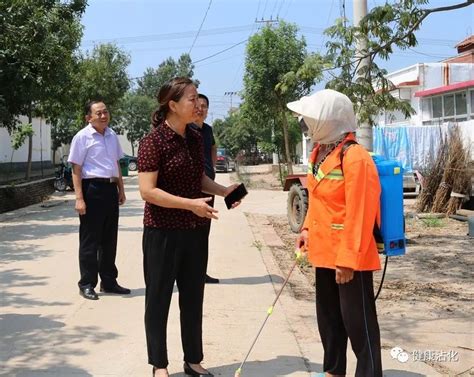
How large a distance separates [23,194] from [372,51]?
1207 cm

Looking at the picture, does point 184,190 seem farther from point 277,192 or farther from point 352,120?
point 277,192

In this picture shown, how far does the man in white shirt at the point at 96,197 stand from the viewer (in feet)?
18.9

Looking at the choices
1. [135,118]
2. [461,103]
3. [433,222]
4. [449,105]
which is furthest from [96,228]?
[135,118]

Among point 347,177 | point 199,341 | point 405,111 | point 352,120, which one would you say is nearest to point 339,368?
point 199,341

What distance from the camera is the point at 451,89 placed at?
18.5 metres

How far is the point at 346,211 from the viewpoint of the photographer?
320cm

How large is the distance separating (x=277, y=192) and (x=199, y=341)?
18022mm

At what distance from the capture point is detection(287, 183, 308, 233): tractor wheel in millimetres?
11320

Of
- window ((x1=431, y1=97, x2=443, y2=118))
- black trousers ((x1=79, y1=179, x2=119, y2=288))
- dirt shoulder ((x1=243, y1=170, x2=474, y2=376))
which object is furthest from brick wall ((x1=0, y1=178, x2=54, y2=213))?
window ((x1=431, y1=97, x2=443, y2=118))

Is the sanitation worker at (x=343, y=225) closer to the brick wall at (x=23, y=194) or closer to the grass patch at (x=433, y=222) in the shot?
the grass patch at (x=433, y=222)

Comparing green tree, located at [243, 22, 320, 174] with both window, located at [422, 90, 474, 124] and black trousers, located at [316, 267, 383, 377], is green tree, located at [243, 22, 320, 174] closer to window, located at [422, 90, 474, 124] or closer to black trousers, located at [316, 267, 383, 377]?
window, located at [422, 90, 474, 124]

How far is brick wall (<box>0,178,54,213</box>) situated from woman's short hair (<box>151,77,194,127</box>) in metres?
12.2

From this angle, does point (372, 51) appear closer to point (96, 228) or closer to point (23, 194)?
point (96, 228)

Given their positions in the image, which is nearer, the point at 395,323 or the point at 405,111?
the point at 395,323
